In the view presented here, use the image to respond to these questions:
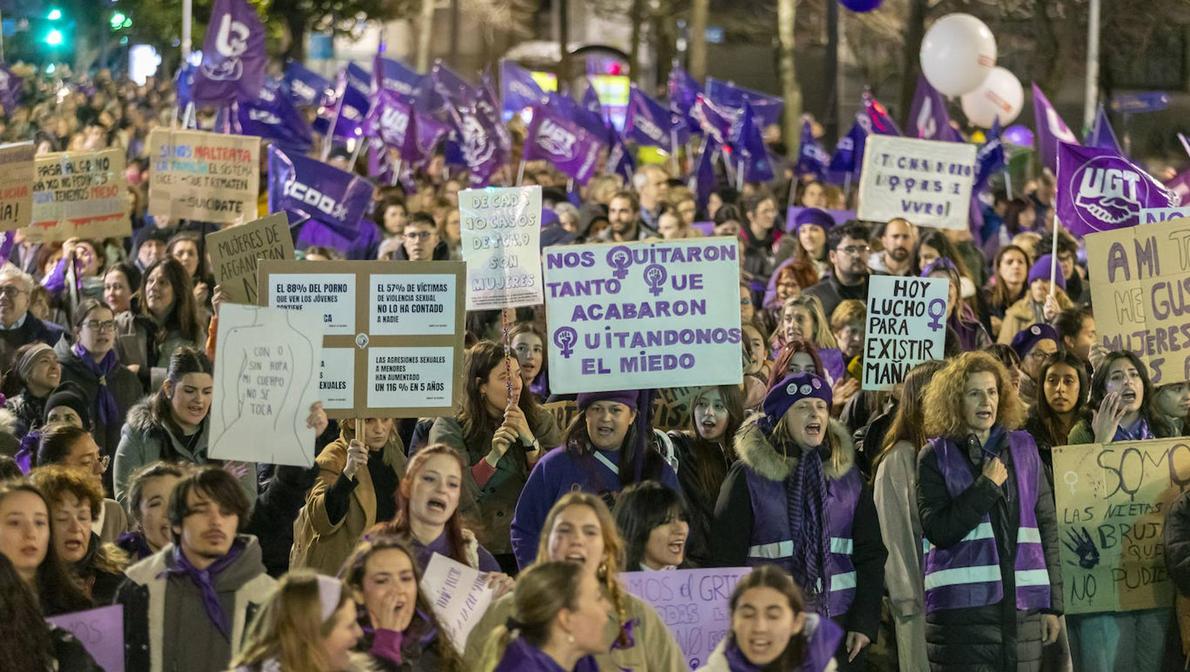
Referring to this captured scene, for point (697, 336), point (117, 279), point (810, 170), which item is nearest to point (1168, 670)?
point (697, 336)

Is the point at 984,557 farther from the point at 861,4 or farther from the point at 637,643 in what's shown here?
the point at 861,4

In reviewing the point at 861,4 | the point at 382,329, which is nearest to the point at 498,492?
the point at 382,329

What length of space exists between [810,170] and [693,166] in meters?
2.11

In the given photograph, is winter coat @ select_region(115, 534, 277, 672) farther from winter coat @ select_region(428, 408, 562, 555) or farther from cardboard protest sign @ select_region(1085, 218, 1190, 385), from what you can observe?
cardboard protest sign @ select_region(1085, 218, 1190, 385)

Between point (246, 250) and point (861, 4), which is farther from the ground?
point (861, 4)

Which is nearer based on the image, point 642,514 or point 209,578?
point 209,578

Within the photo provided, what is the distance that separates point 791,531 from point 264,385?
1.96m

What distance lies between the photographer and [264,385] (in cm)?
729

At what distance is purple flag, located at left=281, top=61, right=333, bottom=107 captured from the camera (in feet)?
97.0

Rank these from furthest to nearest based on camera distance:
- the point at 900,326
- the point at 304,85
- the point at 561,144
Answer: the point at 304,85
the point at 561,144
the point at 900,326

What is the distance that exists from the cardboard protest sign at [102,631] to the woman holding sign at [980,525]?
2.99 m

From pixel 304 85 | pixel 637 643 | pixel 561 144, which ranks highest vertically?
pixel 304 85

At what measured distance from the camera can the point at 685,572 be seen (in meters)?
6.99

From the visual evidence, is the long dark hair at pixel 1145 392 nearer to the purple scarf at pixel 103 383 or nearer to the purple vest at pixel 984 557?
the purple vest at pixel 984 557
